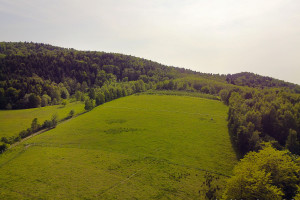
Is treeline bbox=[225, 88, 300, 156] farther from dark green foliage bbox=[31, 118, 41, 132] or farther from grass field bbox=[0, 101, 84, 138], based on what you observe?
grass field bbox=[0, 101, 84, 138]

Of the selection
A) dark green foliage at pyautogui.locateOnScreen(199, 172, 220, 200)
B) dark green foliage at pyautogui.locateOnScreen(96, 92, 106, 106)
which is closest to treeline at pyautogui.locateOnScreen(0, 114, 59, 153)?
dark green foliage at pyautogui.locateOnScreen(96, 92, 106, 106)

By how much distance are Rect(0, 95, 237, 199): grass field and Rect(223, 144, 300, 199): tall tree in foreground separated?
1127 cm

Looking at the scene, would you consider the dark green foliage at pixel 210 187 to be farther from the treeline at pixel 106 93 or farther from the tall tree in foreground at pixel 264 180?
the treeline at pixel 106 93

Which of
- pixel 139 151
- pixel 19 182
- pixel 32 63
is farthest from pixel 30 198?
pixel 32 63

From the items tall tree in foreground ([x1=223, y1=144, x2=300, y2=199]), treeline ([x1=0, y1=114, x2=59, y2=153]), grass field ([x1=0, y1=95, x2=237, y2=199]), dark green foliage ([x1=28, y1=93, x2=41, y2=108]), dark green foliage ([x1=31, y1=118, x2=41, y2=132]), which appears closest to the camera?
tall tree in foreground ([x1=223, y1=144, x2=300, y2=199])

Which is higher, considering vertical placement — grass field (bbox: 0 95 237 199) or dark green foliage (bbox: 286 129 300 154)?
dark green foliage (bbox: 286 129 300 154)

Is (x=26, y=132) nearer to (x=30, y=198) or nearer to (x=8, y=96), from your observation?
(x=30, y=198)

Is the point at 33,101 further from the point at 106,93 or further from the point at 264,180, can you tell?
the point at 264,180

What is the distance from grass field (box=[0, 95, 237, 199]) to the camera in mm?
44438

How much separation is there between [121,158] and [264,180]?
38241mm

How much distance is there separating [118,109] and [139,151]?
54170mm

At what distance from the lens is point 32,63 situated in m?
187

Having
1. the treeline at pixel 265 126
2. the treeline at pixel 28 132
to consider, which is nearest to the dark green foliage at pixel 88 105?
the treeline at pixel 28 132

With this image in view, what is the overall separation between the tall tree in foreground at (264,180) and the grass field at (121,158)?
11273 mm
